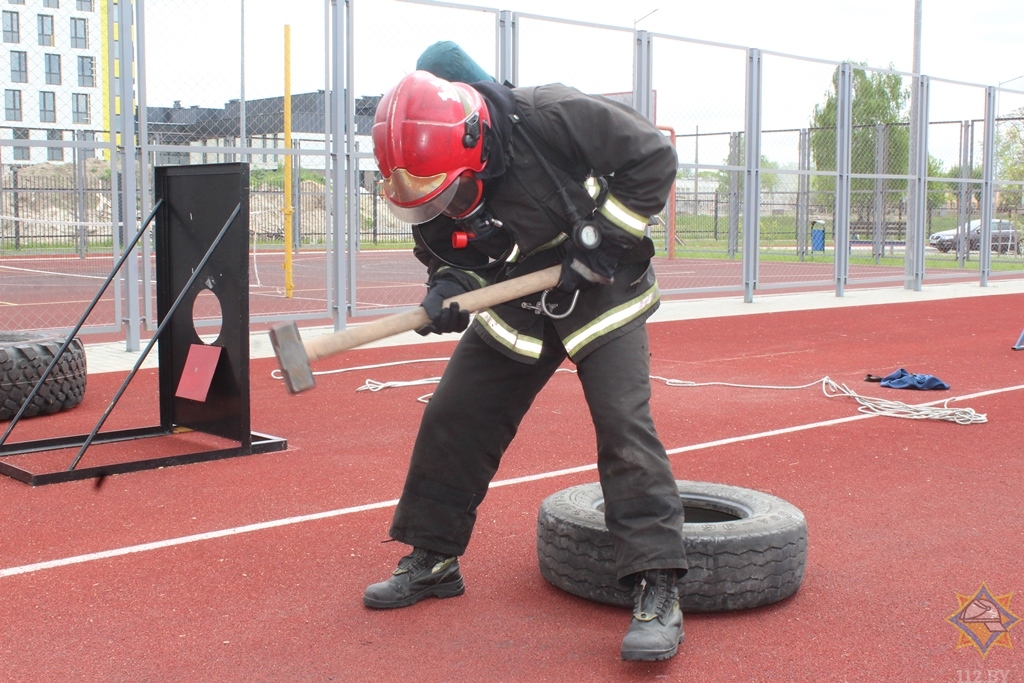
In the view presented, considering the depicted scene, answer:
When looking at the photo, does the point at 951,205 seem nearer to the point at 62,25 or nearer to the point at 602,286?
the point at 62,25

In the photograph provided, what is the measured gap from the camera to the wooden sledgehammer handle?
3.46 m

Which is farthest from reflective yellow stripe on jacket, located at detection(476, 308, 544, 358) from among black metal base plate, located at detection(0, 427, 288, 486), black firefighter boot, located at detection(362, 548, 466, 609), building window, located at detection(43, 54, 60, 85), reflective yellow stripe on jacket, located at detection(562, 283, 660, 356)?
building window, located at detection(43, 54, 60, 85)

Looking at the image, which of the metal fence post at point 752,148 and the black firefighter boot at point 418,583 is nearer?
the black firefighter boot at point 418,583

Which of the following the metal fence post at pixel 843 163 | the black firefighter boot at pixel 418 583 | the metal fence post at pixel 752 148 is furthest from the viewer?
the metal fence post at pixel 843 163

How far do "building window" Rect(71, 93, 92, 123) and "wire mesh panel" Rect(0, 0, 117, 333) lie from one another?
0.06ft

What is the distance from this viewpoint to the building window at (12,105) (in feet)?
39.3

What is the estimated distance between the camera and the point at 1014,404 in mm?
8266

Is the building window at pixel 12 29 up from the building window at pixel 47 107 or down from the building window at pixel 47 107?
up

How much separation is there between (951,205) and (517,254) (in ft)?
97.4

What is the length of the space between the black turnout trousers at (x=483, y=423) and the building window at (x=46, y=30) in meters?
9.79

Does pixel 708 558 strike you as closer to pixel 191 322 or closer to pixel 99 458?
pixel 99 458

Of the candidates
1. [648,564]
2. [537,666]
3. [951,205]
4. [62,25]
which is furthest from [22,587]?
[951,205]

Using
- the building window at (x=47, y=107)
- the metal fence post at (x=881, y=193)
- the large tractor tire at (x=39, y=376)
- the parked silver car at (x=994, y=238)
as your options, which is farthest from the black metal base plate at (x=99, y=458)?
the parked silver car at (x=994, y=238)

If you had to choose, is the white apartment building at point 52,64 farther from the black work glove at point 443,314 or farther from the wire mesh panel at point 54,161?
the black work glove at point 443,314
